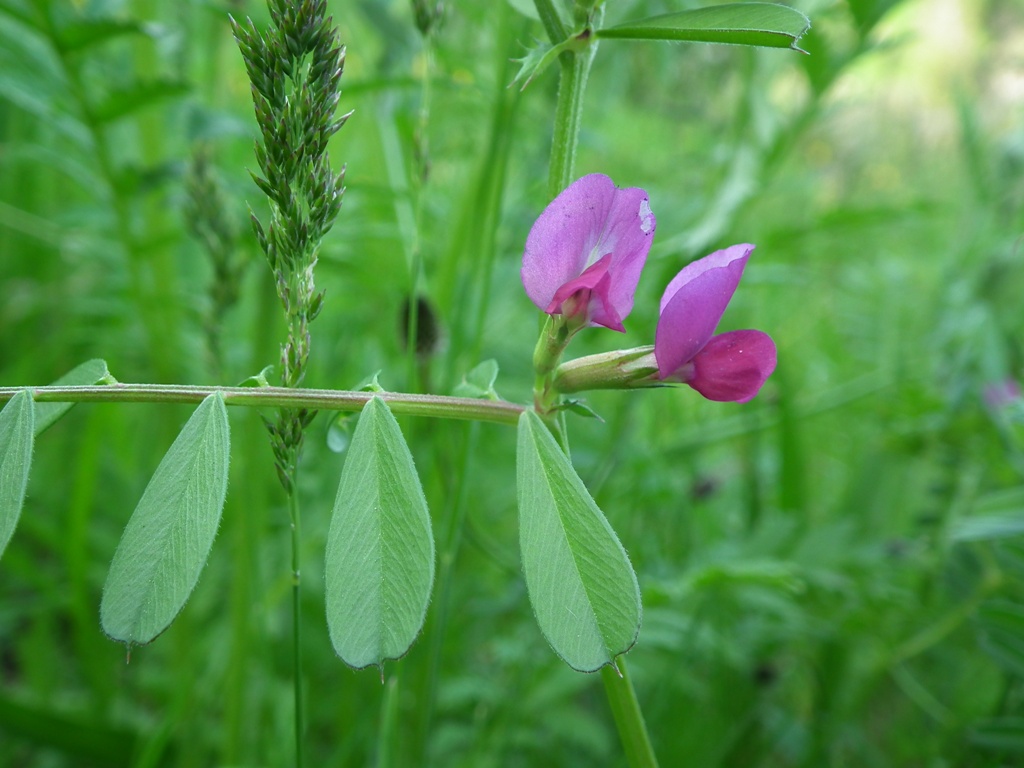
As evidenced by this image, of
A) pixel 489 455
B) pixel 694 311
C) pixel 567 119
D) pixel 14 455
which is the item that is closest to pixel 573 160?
pixel 567 119

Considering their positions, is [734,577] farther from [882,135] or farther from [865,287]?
[882,135]

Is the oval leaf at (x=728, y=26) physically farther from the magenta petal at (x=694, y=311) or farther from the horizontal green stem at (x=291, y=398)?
the horizontal green stem at (x=291, y=398)

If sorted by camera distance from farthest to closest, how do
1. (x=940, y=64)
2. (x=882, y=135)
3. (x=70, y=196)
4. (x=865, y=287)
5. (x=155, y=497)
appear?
(x=940, y=64), (x=882, y=135), (x=70, y=196), (x=865, y=287), (x=155, y=497)

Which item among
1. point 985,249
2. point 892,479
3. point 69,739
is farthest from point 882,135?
point 69,739

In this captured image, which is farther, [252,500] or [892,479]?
[892,479]

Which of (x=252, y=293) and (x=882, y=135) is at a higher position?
(x=882, y=135)

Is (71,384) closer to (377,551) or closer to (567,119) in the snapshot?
(377,551)

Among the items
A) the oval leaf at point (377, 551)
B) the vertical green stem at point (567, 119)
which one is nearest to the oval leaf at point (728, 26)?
the vertical green stem at point (567, 119)
